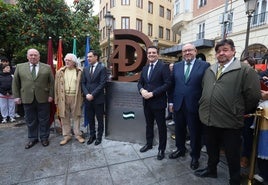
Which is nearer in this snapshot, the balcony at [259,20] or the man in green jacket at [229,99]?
the man in green jacket at [229,99]

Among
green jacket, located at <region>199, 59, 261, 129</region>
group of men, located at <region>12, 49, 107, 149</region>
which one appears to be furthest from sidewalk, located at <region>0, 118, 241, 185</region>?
green jacket, located at <region>199, 59, 261, 129</region>

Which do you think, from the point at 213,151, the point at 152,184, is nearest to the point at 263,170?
the point at 213,151

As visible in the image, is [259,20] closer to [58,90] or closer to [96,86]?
[96,86]

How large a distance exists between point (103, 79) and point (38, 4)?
15.3 feet

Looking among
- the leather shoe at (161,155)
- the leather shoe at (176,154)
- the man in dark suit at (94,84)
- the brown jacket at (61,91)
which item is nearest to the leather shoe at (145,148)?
the leather shoe at (161,155)

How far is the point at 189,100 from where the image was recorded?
3160 mm

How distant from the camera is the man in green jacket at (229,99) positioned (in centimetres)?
246

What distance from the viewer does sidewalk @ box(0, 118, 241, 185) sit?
9.45 feet

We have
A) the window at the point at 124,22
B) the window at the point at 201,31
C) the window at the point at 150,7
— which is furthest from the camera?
the window at the point at 150,7

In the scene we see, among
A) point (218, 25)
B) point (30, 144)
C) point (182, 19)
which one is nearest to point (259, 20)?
point (218, 25)

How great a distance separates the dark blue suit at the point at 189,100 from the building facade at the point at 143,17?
20.1 metres

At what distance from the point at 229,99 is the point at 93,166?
89.2 inches

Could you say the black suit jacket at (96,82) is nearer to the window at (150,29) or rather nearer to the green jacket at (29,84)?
the green jacket at (29,84)

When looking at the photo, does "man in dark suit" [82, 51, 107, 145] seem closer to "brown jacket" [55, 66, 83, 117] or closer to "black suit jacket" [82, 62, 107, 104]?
"black suit jacket" [82, 62, 107, 104]
